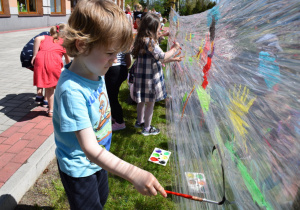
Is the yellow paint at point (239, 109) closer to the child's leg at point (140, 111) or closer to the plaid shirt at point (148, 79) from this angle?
the plaid shirt at point (148, 79)

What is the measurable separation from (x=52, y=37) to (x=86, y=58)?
2823 mm

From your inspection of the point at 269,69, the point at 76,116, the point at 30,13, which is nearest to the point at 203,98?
the point at 269,69

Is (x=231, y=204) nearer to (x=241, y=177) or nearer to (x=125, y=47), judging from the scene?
(x=241, y=177)

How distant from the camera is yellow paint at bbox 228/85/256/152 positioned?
0.89 m

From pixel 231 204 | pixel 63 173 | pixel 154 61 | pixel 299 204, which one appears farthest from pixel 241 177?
pixel 154 61

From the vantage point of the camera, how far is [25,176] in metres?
2.17

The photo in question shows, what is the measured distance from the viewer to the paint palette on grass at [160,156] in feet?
9.40

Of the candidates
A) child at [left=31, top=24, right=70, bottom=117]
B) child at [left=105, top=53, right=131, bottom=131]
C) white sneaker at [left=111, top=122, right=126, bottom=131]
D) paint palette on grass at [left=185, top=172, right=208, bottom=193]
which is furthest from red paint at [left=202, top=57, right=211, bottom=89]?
child at [left=31, top=24, right=70, bottom=117]

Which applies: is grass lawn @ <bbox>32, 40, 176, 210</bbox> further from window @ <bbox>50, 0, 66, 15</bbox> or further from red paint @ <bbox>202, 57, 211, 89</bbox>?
window @ <bbox>50, 0, 66, 15</bbox>

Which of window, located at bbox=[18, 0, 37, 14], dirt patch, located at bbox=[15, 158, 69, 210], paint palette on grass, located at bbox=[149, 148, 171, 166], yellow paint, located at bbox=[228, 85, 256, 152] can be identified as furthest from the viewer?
window, located at bbox=[18, 0, 37, 14]

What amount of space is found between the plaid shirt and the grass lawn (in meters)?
0.61

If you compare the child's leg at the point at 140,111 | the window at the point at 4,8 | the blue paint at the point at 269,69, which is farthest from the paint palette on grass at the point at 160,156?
the window at the point at 4,8

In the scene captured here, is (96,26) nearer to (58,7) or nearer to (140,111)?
(140,111)

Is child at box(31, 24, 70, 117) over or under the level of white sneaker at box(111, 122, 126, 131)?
over
